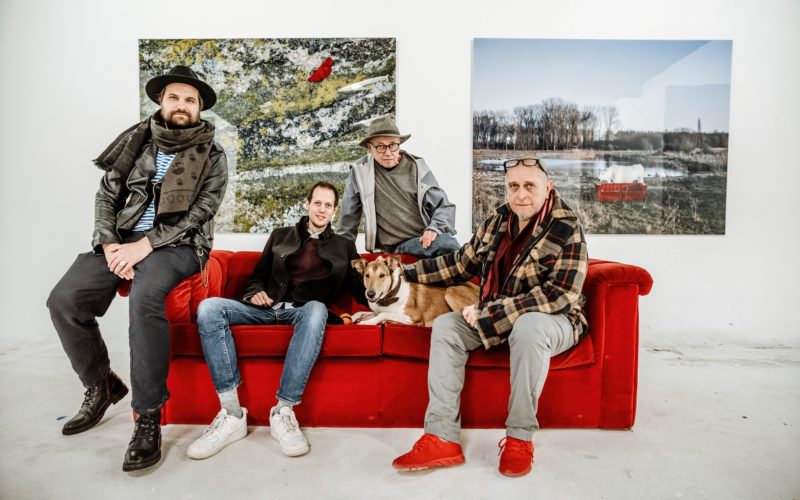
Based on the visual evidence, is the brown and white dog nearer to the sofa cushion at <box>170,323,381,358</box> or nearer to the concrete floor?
the sofa cushion at <box>170,323,381,358</box>

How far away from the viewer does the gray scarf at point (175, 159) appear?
7.41ft

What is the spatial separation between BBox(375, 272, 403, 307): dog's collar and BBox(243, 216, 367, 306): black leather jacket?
18 cm

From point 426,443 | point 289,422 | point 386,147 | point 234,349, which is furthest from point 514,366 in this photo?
point 386,147

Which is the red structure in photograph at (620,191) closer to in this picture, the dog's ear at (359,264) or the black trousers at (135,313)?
the dog's ear at (359,264)

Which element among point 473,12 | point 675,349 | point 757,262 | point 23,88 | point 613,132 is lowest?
point 675,349

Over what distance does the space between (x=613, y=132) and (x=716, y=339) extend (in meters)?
1.75

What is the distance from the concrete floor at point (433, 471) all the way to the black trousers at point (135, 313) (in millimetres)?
287

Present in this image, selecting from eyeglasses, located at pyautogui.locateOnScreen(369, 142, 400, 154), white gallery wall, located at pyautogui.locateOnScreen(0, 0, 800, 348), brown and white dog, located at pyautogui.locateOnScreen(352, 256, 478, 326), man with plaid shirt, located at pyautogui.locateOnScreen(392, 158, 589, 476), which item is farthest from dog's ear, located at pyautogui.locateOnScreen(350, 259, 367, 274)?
white gallery wall, located at pyautogui.locateOnScreen(0, 0, 800, 348)

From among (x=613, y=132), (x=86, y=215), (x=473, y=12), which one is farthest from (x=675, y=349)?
(x=86, y=215)

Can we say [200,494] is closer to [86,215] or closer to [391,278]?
[391,278]

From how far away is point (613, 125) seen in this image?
3883 mm

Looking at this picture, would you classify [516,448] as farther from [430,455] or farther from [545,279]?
[545,279]

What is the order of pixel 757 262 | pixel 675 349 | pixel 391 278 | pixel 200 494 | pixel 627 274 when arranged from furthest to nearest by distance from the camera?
pixel 757 262 < pixel 675 349 < pixel 391 278 < pixel 627 274 < pixel 200 494

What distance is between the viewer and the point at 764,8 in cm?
390
